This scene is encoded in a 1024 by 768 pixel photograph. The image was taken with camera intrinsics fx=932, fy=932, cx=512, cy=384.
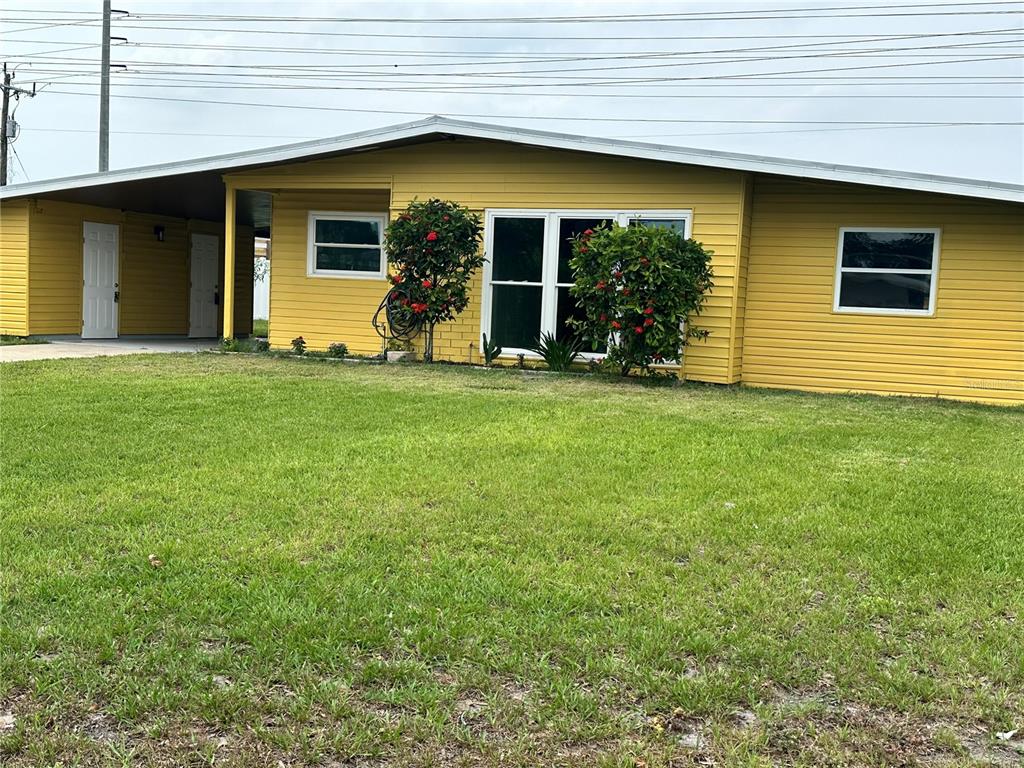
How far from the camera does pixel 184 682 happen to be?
278 centimetres

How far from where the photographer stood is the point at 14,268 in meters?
15.3

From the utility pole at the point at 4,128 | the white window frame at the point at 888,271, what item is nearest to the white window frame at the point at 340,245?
the white window frame at the point at 888,271

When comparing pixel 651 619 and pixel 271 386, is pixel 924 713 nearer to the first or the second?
pixel 651 619

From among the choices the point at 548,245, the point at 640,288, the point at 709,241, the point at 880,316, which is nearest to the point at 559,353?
the point at 548,245

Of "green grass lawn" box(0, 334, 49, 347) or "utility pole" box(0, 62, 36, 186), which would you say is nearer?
"green grass lawn" box(0, 334, 49, 347)

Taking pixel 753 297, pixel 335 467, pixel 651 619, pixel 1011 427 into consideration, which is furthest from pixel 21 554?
pixel 753 297

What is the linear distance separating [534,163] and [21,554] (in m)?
9.23

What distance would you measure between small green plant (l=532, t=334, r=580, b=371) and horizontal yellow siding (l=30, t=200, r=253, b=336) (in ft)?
29.2

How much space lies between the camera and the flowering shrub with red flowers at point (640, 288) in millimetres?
10422

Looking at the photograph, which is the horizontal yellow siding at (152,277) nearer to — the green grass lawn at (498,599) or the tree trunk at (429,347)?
the tree trunk at (429,347)

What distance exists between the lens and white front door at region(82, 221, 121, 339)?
16328mm

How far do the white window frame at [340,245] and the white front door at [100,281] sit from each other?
490 cm

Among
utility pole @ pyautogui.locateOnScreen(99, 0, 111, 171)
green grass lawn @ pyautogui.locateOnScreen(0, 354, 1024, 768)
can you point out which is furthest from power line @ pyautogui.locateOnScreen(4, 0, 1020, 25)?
green grass lawn @ pyautogui.locateOnScreen(0, 354, 1024, 768)

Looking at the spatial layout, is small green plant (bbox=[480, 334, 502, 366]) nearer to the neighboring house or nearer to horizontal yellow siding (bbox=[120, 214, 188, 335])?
the neighboring house
